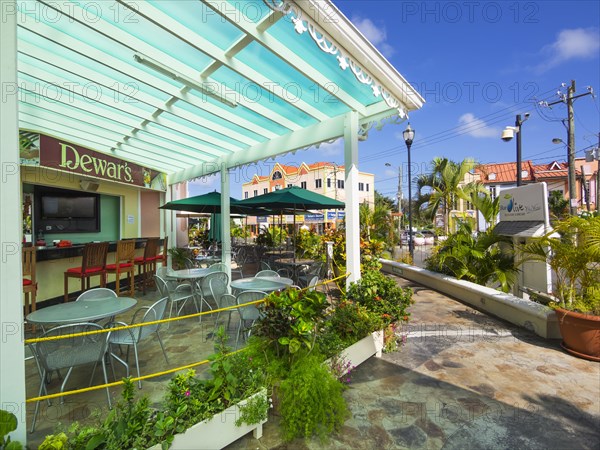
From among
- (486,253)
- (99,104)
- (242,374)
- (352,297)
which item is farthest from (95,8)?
(486,253)

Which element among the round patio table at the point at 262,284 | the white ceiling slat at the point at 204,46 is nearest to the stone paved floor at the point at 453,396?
the round patio table at the point at 262,284

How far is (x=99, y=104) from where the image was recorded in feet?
14.3

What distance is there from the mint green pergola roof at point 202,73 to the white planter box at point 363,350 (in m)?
3.08

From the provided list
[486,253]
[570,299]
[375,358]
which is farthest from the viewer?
[486,253]

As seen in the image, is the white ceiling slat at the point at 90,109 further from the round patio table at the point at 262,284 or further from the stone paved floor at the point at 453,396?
the stone paved floor at the point at 453,396

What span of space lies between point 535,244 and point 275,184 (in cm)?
3276

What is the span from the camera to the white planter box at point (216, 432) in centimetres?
196

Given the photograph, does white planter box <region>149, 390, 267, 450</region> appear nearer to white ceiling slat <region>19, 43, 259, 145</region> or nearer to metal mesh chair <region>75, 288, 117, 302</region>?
metal mesh chair <region>75, 288, 117, 302</region>

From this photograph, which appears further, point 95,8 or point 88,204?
point 88,204

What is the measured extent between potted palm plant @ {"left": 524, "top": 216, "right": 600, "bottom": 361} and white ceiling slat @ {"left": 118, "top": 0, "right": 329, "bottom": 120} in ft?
13.7

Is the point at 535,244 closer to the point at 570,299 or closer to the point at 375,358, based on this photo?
the point at 570,299

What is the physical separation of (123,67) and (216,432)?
3.92 metres

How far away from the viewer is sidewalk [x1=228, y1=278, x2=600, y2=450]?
2297 millimetres

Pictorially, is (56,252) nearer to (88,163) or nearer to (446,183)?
(88,163)
